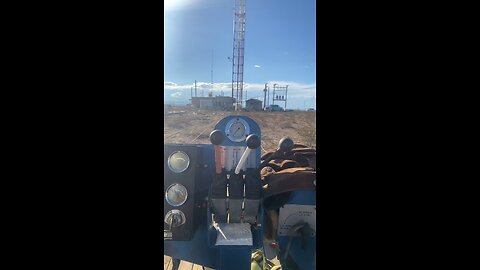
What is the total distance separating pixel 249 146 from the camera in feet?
5.84

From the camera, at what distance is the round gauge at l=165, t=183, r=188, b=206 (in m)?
1.94

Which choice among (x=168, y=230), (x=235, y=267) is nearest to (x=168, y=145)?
(x=168, y=230)

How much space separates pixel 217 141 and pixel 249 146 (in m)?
0.18

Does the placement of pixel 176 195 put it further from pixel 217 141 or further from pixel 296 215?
pixel 296 215

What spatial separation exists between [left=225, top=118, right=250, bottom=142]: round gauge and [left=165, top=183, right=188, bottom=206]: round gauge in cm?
43

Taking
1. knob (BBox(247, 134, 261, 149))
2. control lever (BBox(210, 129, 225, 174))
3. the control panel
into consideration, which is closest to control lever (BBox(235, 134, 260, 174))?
knob (BBox(247, 134, 261, 149))

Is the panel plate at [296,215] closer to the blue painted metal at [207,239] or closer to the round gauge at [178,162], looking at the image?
the blue painted metal at [207,239]

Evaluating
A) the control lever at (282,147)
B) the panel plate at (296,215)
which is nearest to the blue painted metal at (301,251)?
the panel plate at (296,215)

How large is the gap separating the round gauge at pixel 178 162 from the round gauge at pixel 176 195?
10cm

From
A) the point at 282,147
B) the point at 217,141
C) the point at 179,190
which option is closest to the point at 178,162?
the point at 179,190

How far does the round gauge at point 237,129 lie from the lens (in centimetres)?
200

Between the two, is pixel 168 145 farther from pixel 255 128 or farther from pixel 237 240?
pixel 237 240

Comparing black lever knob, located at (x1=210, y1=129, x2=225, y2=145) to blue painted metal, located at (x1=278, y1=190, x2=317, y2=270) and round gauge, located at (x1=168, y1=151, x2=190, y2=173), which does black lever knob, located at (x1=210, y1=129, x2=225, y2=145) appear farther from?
blue painted metal, located at (x1=278, y1=190, x2=317, y2=270)

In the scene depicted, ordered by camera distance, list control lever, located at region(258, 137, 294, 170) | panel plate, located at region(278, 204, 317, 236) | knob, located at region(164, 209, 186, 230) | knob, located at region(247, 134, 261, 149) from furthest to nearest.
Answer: control lever, located at region(258, 137, 294, 170) → panel plate, located at region(278, 204, 317, 236) → knob, located at region(164, 209, 186, 230) → knob, located at region(247, 134, 261, 149)
